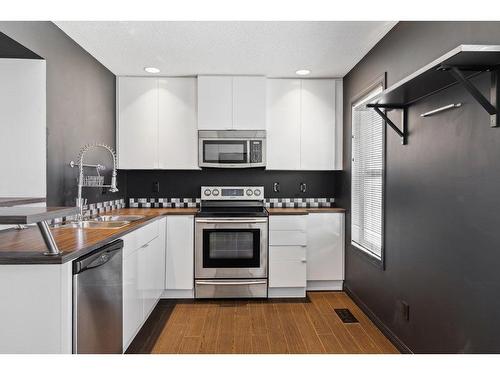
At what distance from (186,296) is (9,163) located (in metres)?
2.02

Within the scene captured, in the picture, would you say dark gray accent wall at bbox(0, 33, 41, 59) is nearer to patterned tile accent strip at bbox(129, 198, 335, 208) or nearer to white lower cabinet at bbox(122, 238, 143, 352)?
white lower cabinet at bbox(122, 238, 143, 352)

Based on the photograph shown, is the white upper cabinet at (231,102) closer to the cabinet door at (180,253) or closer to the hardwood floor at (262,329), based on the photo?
the cabinet door at (180,253)

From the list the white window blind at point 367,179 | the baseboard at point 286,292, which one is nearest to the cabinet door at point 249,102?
the white window blind at point 367,179

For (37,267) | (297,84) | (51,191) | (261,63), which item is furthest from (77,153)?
(297,84)

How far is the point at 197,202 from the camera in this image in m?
4.16

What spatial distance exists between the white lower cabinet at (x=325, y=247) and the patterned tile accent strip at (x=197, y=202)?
464mm

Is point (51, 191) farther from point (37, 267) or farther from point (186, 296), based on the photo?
point (186, 296)

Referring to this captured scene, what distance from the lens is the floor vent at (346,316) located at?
301 cm

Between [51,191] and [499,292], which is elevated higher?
[51,191]

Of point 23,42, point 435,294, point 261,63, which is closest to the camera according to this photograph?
point 435,294

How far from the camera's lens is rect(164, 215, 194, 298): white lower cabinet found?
350cm

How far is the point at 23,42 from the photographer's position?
2145mm

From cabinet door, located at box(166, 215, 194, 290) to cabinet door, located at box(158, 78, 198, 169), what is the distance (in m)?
0.69

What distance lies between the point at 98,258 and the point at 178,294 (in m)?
1.87
